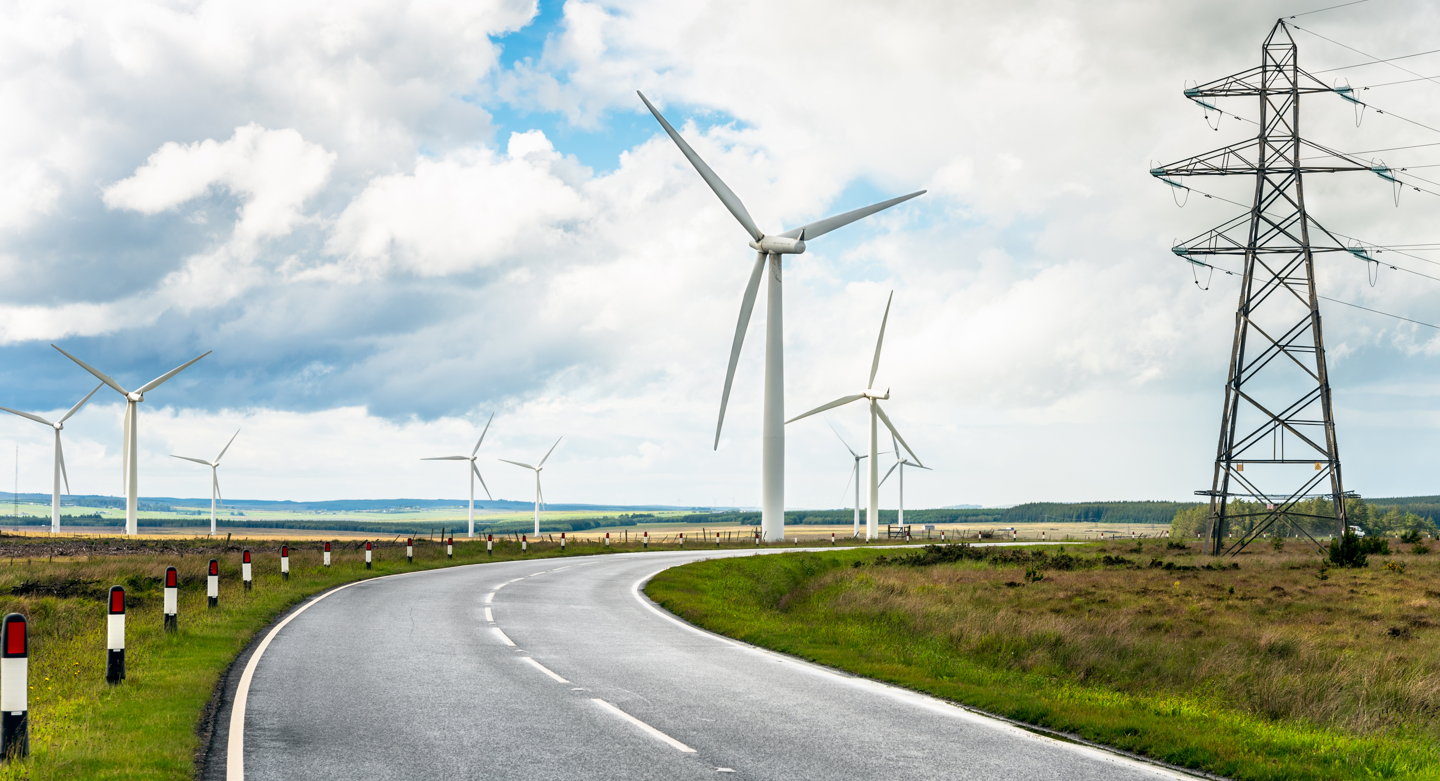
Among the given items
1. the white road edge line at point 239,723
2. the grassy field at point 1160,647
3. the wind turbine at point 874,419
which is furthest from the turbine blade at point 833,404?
the white road edge line at point 239,723

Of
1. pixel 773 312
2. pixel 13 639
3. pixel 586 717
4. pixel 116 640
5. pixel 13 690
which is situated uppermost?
pixel 773 312

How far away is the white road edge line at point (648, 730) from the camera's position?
864 cm

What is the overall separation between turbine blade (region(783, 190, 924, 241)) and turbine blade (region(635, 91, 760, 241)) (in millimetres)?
358

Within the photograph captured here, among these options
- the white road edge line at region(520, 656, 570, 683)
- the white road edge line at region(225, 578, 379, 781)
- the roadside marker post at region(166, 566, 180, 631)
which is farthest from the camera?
the roadside marker post at region(166, 566, 180, 631)

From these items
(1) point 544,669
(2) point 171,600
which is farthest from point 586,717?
(2) point 171,600

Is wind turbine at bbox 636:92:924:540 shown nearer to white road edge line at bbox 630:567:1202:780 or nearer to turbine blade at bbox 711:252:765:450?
turbine blade at bbox 711:252:765:450

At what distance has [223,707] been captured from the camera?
1068cm

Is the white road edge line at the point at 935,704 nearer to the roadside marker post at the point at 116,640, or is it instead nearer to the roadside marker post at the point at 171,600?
the roadside marker post at the point at 116,640

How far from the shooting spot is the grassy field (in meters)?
9.88

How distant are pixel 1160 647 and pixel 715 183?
38.4m

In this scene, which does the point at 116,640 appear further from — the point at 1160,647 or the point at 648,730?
the point at 1160,647

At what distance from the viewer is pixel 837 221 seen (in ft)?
184

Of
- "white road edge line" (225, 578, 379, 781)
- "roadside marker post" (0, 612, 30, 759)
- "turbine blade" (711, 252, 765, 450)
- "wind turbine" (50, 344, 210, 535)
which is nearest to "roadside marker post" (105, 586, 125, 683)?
"white road edge line" (225, 578, 379, 781)

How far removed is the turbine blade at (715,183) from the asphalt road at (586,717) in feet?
112
